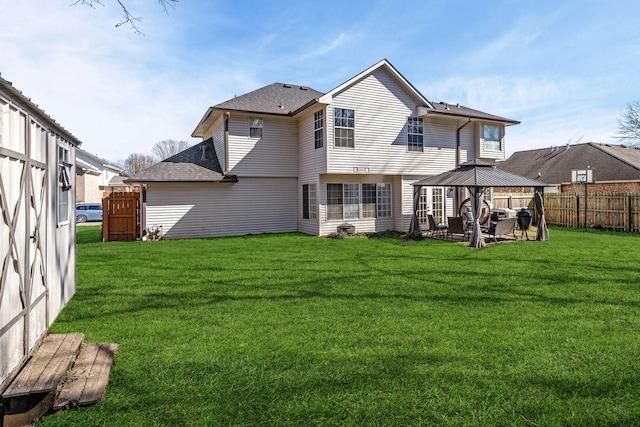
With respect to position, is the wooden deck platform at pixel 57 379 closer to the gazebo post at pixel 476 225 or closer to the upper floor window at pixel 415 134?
the gazebo post at pixel 476 225

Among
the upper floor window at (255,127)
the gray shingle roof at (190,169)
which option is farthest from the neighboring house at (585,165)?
the gray shingle roof at (190,169)

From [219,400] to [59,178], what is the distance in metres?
4.39

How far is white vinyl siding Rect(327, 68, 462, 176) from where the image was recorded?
569 inches

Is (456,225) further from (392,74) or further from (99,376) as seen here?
(99,376)

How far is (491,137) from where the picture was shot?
702 inches

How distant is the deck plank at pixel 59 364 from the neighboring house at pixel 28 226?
0.32 metres

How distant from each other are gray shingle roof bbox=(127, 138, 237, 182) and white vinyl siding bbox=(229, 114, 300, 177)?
88cm

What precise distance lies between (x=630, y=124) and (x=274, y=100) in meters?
32.6

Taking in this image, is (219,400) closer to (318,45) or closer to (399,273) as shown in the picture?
(399,273)

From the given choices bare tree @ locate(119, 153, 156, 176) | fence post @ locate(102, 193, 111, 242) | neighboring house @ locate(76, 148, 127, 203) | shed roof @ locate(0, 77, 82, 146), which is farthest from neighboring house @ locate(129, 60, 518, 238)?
bare tree @ locate(119, 153, 156, 176)

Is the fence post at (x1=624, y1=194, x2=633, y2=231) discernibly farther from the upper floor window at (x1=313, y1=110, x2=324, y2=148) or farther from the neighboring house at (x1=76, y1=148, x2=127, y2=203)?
the neighboring house at (x1=76, y1=148, x2=127, y2=203)

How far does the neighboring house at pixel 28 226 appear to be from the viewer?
10.5ft

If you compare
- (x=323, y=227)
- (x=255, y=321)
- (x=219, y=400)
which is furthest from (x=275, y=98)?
(x=219, y=400)

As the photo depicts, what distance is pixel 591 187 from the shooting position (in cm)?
2620
